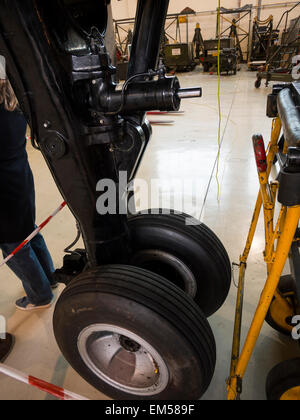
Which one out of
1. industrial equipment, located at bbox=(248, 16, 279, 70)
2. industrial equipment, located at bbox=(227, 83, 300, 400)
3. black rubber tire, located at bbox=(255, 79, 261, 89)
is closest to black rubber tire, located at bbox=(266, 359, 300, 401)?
industrial equipment, located at bbox=(227, 83, 300, 400)

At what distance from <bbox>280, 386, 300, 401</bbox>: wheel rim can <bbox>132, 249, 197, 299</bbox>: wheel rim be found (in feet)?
1.83

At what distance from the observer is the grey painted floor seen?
1.44m

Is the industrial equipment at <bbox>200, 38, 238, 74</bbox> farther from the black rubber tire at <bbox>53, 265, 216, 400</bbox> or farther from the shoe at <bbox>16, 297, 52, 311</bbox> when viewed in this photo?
the black rubber tire at <bbox>53, 265, 216, 400</bbox>

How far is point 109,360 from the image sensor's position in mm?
1258

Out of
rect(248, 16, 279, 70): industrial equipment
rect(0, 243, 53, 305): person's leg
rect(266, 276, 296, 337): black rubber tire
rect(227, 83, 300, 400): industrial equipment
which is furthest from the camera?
rect(248, 16, 279, 70): industrial equipment

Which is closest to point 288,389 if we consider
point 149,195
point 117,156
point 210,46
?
point 117,156

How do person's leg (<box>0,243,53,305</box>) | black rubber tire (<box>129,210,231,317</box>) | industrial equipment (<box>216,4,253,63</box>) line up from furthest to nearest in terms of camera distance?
industrial equipment (<box>216,4,253,63</box>), person's leg (<box>0,243,53,305</box>), black rubber tire (<box>129,210,231,317</box>)

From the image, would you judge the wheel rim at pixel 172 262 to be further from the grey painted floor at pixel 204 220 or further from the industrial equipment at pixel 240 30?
the industrial equipment at pixel 240 30

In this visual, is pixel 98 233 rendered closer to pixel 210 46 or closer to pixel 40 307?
pixel 40 307

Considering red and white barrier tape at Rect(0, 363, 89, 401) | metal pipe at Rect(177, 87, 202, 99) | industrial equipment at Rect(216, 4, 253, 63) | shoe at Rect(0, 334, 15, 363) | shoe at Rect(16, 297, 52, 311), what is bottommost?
shoe at Rect(0, 334, 15, 363)

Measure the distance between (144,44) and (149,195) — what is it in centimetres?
197

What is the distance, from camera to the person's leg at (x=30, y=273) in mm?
1635

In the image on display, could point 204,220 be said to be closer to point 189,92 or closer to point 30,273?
point 30,273
